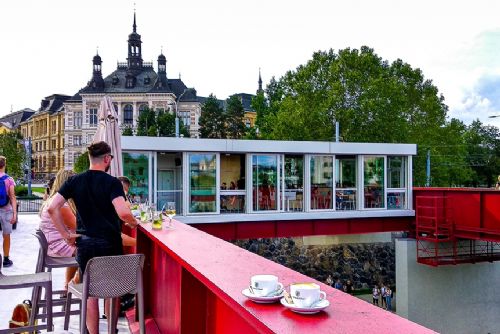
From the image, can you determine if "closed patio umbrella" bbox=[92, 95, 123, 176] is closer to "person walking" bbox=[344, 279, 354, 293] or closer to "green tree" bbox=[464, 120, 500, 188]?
"person walking" bbox=[344, 279, 354, 293]

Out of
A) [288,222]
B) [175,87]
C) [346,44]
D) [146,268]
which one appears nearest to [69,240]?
[146,268]

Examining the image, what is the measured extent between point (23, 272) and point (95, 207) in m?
5.73

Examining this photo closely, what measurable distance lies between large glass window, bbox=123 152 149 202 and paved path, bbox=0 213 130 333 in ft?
11.8

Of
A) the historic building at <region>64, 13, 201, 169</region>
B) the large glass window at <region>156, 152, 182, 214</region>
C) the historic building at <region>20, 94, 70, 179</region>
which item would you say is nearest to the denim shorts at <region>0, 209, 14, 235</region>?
the large glass window at <region>156, 152, 182, 214</region>

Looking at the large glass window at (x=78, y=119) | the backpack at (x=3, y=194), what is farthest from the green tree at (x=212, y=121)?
the backpack at (x=3, y=194)

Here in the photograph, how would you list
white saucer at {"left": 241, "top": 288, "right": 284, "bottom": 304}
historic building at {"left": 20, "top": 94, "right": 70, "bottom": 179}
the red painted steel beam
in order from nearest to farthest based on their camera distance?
white saucer at {"left": 241, "top": 288, "right": 284, "bottom": 304} → the red painted steel beam → historic building at {"left": 20, "top": 94, "right": 70, "bottom": 179}

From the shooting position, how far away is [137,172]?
52.1 ft

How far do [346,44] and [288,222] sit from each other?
76.9 ft

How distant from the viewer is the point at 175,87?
80.9 m

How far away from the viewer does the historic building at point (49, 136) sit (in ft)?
277

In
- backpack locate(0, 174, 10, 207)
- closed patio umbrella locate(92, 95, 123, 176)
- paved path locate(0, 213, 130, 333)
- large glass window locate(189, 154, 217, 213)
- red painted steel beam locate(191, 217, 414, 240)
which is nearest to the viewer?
paved path locate(0, 213, 130, 333)

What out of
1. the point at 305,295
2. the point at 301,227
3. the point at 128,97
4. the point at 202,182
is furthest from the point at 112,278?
the point at 128,97

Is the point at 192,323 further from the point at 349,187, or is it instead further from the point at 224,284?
the point at 349,187

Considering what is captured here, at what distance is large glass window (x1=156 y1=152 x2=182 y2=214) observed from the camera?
16.3 metres
